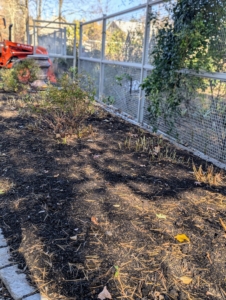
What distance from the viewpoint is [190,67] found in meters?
4.49

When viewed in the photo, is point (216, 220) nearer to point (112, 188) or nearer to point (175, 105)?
point (112, 188)

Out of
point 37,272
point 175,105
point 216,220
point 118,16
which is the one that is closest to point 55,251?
point 37,272

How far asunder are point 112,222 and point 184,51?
9.75 ft

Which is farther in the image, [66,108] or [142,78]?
[142,78]

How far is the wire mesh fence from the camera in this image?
433 cm

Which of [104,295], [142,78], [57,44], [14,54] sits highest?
[57,44]

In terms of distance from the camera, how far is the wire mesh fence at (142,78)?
14.2 feet

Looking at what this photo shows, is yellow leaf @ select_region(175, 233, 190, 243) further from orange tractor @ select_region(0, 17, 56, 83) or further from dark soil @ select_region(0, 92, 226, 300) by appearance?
orange tractor @ select_region(0, 17, 56, 83)

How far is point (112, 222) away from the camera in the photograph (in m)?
2.62

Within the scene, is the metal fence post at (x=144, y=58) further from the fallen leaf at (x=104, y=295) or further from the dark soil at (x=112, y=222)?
the fallen leaf at (x=104, y=295)

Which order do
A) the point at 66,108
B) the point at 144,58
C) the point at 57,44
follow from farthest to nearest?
the point at 57,44
the point at 144,58
the point at 66,108

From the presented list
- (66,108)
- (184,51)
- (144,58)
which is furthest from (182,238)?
(144,58)

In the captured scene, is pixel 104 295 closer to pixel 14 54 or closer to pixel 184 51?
pixel 184 51

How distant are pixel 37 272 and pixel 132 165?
205 centimetres
